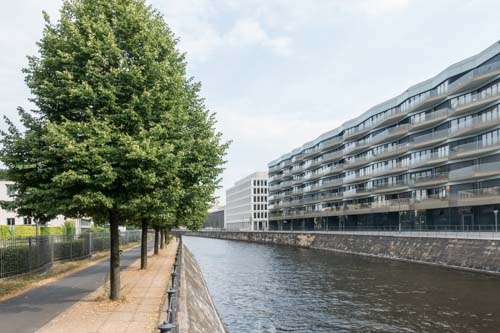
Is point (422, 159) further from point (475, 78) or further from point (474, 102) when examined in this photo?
point (475, 78)

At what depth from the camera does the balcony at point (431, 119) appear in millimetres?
60219

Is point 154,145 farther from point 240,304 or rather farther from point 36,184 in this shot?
point 240,304

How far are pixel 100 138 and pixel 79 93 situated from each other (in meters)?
1.43

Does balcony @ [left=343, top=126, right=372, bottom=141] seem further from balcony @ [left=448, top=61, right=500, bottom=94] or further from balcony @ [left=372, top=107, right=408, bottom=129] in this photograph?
balcony @ [left=448, top=61, right=500, bottom=94]

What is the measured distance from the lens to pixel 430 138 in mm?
62688

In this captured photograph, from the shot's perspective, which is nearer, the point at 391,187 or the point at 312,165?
the point at 391,187

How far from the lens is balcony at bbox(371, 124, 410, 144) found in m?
70.5

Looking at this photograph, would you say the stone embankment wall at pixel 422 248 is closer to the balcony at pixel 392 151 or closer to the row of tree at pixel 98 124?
the balcony at pixel 392 151

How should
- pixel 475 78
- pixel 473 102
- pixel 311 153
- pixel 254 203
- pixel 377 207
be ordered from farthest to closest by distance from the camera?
pixel 254 203, pixel 311 153, pixel 377 207, pixel 473 102, pixel 475 78

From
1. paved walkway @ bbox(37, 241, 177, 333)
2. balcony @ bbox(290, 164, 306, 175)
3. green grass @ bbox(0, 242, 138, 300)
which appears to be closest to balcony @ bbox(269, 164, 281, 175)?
balcony @ bbox(290, 164, 306, 175)

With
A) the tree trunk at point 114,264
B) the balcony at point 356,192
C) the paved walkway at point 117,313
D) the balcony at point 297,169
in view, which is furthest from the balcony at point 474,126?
the balcony at point 297,169

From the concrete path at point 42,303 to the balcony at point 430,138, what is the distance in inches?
2029

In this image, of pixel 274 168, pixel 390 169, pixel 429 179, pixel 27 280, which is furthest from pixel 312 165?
pixel 27 280

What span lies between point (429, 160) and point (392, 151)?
419 inches
